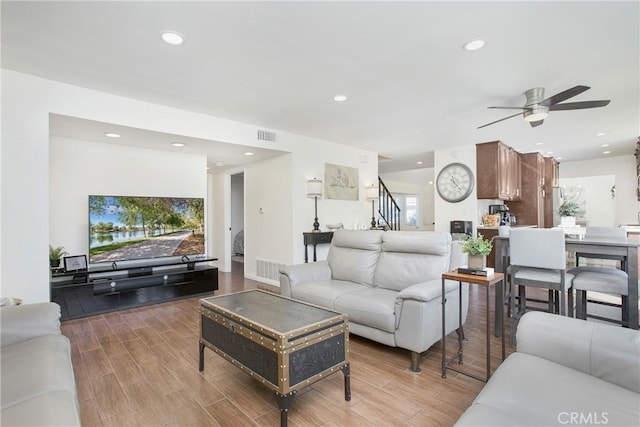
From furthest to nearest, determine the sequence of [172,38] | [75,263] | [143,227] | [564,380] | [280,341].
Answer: [143,227]
[75,263]
[172,38]
[280,341]
[564,380]

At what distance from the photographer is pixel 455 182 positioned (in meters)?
6.39

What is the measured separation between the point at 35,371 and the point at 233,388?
1.14 meters

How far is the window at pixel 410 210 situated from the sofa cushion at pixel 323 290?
373 inches

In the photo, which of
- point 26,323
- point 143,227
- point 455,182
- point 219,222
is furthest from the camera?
point 219,222

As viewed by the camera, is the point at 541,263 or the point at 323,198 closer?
the point at 541,263

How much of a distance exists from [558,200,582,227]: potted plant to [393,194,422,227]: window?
16.3ft

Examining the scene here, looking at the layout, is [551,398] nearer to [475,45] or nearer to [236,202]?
[475,45]

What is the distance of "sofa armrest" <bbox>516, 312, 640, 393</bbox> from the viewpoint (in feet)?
4.38

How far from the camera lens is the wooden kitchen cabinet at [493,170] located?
586 centimetres

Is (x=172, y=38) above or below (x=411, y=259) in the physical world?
above

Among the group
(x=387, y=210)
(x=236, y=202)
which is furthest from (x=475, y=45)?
(x=236, y=202)

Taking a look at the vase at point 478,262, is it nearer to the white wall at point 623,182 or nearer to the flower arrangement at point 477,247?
the flower arrangement at point 477,247

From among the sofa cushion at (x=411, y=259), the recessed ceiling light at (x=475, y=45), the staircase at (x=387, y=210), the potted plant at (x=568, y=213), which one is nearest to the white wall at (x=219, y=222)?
the staircase at (x=387, y=210)

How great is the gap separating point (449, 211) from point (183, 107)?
5232 millimetres
